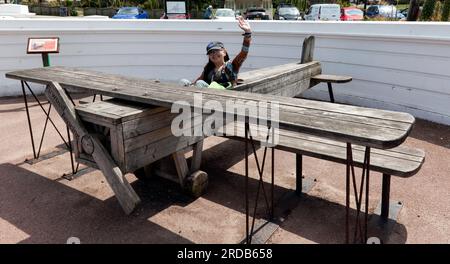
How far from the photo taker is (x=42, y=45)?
6500 mm

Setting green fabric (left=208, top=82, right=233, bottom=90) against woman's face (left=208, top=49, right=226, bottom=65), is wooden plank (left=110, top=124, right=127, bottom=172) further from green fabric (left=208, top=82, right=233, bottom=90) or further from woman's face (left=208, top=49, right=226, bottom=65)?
woman's face (left=208, top=49, right=226, bottom=65)

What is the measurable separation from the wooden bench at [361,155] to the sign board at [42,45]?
4167mm

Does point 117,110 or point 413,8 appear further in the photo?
point 413,8

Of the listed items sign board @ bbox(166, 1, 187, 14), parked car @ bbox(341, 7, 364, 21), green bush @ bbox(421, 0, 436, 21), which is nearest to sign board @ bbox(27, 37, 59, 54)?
sign board @ bbox(166, 1, 187, 14)

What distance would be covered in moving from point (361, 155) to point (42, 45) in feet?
17.8

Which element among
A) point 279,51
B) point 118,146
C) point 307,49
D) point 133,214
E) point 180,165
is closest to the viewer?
point 118,146

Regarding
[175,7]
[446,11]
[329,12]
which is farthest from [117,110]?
[329,12]

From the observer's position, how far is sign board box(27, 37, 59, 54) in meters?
6.45

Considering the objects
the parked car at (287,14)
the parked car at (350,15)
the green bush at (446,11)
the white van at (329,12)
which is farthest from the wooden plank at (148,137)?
the parked car at (350,15)

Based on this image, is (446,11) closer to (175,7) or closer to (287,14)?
(175,7)

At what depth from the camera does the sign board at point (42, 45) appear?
254 inches

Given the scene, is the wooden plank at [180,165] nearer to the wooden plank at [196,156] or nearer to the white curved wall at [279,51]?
the wooden plank at [196,156]

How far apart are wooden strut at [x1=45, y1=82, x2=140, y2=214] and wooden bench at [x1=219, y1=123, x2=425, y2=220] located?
1.20 meters
